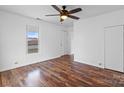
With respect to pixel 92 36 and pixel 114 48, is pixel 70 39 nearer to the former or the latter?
pixel 92 36

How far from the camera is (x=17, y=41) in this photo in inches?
190

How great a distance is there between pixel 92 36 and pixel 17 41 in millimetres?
3418

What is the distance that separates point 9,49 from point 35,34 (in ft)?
5.54

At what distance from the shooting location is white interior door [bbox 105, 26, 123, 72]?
4.14 metres

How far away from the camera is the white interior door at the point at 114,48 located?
414 cm

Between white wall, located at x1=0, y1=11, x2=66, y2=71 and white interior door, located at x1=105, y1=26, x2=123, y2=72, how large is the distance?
343 centimetres

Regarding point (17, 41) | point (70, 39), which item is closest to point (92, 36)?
point (17, 41)

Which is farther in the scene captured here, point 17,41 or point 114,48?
point 17,41

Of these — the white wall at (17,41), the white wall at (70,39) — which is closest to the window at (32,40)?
the white wall at (17,41)

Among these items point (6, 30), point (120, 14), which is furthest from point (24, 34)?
point (120, 14)

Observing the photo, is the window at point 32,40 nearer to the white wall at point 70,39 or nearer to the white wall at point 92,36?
the white wall at point 92,36

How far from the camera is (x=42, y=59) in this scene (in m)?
6.33

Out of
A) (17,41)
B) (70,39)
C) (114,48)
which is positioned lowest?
(114,48)

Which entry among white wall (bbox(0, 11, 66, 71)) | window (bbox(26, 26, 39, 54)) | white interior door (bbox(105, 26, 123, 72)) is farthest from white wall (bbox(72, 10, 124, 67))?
window (bbox(26, 26, 39, 54))
